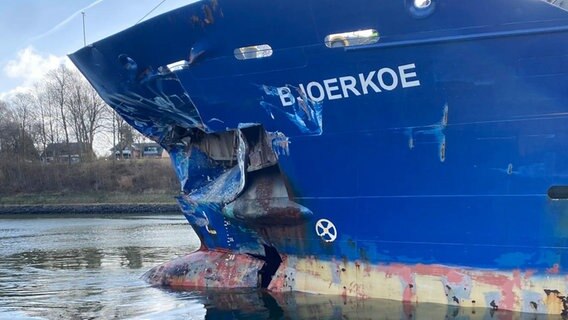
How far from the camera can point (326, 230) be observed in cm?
938

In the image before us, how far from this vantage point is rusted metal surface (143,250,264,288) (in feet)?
35.8

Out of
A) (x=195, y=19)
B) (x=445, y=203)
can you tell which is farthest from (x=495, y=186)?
(x=195, y=19)

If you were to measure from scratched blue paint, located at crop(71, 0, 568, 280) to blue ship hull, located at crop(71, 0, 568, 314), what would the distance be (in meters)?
0.02

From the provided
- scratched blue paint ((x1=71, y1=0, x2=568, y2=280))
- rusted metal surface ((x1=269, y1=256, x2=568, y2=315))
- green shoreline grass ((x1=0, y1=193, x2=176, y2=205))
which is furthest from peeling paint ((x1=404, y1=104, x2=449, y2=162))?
green shoreline grass ((x1=0, y1=193, x2=176, y2=205))

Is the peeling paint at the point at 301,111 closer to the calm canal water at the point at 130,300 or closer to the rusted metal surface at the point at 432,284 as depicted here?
the rusted metal surface at the point at 432,284

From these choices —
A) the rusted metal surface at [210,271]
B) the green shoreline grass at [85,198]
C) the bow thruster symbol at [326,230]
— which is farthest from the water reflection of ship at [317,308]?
the green shoreline grass at [85,198]

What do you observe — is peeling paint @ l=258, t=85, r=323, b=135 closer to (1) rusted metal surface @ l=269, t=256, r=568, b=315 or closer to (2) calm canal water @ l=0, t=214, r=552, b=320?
(1) rusted metal surface @ l=269, t=256, r=568, b=315

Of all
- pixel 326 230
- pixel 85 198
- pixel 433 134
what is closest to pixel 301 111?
pixel 326 230

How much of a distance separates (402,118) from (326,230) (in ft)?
7.13

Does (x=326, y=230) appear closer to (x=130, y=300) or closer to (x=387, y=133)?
(x=387, y=133)

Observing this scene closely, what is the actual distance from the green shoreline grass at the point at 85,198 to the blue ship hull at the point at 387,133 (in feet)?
149

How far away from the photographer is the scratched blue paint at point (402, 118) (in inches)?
303

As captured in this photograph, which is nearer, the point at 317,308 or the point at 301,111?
the point at 317,308

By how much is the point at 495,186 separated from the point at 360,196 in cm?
193
